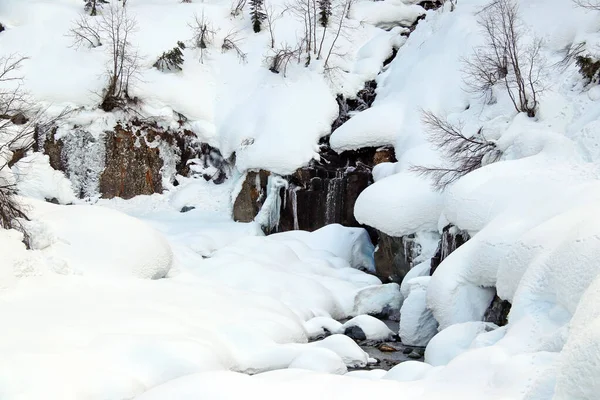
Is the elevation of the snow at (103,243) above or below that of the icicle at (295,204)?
below

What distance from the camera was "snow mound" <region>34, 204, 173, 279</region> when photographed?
10898 mm

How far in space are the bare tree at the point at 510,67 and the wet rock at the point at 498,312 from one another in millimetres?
6909

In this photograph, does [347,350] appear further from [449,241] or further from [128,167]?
[128,167]

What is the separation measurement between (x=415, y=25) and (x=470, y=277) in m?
18.8

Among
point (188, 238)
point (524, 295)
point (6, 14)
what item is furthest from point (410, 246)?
point (6, 14)

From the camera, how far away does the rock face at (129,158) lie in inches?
793

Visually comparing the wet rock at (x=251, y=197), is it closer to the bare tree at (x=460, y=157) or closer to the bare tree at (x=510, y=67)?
the bare tree at (x=460, y=157)

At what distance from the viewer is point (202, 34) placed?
80.8 ft

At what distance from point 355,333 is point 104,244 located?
16.6 feet

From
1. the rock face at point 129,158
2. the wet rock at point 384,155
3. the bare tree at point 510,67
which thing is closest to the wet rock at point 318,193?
the wet rock at point 384,155

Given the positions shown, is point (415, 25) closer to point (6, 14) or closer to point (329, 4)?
point (329, 4)

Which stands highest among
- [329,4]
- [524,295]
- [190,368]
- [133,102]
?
[329,4]

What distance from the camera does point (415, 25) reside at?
26406mm

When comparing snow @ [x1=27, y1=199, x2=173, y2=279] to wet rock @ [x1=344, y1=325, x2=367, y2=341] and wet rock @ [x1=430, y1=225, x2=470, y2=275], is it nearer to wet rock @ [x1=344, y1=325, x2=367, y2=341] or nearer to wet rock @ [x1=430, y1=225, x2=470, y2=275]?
wet rock @ [x1=344, y1=325, x2=367, y2=341]
